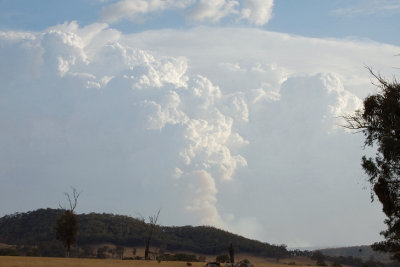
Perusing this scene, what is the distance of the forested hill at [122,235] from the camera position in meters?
160

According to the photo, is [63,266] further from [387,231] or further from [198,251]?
[198,251]

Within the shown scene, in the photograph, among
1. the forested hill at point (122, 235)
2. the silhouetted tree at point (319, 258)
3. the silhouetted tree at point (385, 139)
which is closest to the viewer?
the silhouetted tree at point (385, 139)

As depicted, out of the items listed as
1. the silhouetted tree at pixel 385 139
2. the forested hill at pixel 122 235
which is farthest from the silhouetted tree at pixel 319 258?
the silhouetted tree at pixel 385 139

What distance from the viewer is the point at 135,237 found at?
16675cm

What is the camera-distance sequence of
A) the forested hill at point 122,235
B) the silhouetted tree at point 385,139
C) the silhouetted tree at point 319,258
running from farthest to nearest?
the forested hill at point 122,235 → the silhouetted tree at point 319,258 → the silhouetted tree at point 385,139

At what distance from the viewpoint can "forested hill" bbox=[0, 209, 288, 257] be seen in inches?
6284

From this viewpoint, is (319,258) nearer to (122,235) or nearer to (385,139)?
(122,235)

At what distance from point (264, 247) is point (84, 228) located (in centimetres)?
5842

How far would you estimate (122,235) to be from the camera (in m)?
169

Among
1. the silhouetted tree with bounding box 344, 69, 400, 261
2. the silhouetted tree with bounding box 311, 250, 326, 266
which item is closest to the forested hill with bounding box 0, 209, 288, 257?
the silhouetted tree with bounding box 311, 250, 326, 266

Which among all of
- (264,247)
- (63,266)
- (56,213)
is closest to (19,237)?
(56,213)

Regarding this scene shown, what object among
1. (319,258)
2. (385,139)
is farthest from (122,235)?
(385,139)

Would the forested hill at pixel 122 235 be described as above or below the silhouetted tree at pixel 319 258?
above

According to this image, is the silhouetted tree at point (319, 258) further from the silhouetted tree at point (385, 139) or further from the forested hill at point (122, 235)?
the silhouetted tree at point (385, 139)
